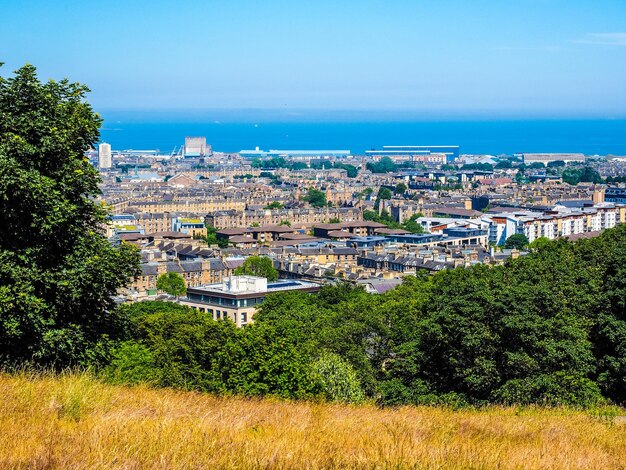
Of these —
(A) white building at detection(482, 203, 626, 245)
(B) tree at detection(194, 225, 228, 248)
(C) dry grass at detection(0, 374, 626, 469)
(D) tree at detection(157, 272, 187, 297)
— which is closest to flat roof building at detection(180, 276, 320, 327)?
Answer: (D) tree at detection(157, 272, 187, 297)

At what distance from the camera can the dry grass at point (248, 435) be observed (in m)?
5.18

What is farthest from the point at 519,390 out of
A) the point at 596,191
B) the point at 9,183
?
the point at 596,191

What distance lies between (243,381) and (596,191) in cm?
7830

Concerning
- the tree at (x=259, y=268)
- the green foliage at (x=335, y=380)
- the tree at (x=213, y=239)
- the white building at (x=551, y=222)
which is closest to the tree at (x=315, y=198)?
the tree at (x=213, y=239)

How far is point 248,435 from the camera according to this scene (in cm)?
600

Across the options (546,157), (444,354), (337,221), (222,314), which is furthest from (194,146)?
(444,354)

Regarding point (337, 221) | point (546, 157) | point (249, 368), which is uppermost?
point (546, 157)

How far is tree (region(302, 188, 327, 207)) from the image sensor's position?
86688mm

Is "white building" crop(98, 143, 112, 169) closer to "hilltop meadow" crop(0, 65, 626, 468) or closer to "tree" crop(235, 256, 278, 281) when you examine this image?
"tree" crop(235, 256, 278, 281)

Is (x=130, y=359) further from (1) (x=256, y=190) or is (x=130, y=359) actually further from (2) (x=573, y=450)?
(1) (x=256, y=190)

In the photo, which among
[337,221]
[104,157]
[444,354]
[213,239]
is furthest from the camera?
[104,157]

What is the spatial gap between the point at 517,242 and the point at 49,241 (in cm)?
5127

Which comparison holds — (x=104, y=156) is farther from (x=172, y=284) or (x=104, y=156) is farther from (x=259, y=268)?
(x=172, y=284)

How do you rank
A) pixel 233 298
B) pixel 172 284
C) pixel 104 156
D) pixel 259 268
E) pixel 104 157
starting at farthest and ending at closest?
pixel 104 157, pixel 104 156, pixel 259 268, pixel 172 284, pixel 233 298
